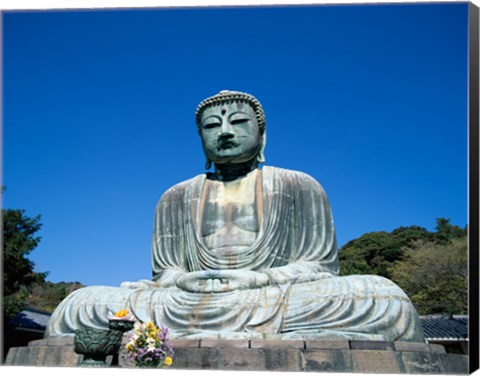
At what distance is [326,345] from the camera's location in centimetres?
679

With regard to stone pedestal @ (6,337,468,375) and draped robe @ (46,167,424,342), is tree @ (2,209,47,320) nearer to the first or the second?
draped robe @ (46,167,424,342)

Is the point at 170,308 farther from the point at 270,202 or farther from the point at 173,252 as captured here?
the point at 270,202

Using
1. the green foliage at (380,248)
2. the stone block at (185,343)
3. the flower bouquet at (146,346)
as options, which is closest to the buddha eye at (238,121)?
the stone block at (185,343)

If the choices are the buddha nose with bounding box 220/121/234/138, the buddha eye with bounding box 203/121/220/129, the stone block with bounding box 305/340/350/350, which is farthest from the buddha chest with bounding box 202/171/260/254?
the stone block with bounding box 305/340/350/350

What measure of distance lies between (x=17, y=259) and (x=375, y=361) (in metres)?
12.6

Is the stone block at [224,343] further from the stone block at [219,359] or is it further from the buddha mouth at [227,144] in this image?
the buddha mouth at [227,144]

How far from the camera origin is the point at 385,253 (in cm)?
3375

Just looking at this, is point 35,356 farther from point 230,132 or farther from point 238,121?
point 238,121

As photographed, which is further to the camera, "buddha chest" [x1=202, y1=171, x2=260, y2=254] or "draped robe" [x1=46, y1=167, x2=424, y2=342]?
"buddha chest" [x1=202, y1=171, x2=260, y2=254]

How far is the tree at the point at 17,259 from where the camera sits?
53.7ft

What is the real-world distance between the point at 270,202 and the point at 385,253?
83.8 ft

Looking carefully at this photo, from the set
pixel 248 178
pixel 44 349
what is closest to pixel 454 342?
pixel 248 178

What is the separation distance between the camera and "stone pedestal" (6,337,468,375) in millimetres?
6492

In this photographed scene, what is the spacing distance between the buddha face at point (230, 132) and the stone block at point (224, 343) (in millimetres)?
3601
